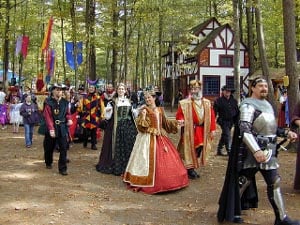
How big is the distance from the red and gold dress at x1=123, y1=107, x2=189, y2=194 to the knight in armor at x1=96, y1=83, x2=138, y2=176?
1.05 meters

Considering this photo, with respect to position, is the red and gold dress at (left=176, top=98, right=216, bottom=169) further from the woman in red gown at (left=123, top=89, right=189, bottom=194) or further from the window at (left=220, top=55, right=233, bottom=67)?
the window at (left=220, top=55, right=233, bottom=67)

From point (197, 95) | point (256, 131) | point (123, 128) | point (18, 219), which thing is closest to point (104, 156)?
point (123, 128)

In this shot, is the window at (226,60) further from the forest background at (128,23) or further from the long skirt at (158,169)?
the long skirt at (158,169)

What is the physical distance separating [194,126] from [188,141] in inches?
11.8

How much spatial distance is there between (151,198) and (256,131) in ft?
7.92

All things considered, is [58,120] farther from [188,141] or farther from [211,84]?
[211,84]

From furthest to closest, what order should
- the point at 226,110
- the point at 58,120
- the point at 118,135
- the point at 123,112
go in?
the point at 226,110, the point at 123,112, the point at 118,135, the point at 58,120

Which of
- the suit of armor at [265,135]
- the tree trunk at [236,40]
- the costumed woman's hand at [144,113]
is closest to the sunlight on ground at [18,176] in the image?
the costumed woman's hand at [144,113]

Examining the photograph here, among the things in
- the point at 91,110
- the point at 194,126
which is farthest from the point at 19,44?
the point at 194,126

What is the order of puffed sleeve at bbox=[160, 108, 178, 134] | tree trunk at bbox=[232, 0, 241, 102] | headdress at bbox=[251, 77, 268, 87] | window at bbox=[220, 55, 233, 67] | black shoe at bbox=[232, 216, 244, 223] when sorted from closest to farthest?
headdress at bbox=[251, 77, 268, 87] → black shoe at bbox=[232, 216, 244, 223] → puffed sleeve at bbox=[160, 108, 178, 134] → tree trunk at bbox=[232, 0, 241, 102] → window at bbox=[220, 55, 233, 67]

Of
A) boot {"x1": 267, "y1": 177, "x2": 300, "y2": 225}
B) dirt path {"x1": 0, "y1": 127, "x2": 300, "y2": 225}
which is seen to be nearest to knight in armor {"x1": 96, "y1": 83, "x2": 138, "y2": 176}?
dirt path {"x1": 0, "y1": 127, "x2": 300, "y2": 225}

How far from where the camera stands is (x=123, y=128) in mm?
8875

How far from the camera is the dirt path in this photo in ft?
18.8

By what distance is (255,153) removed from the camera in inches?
193
